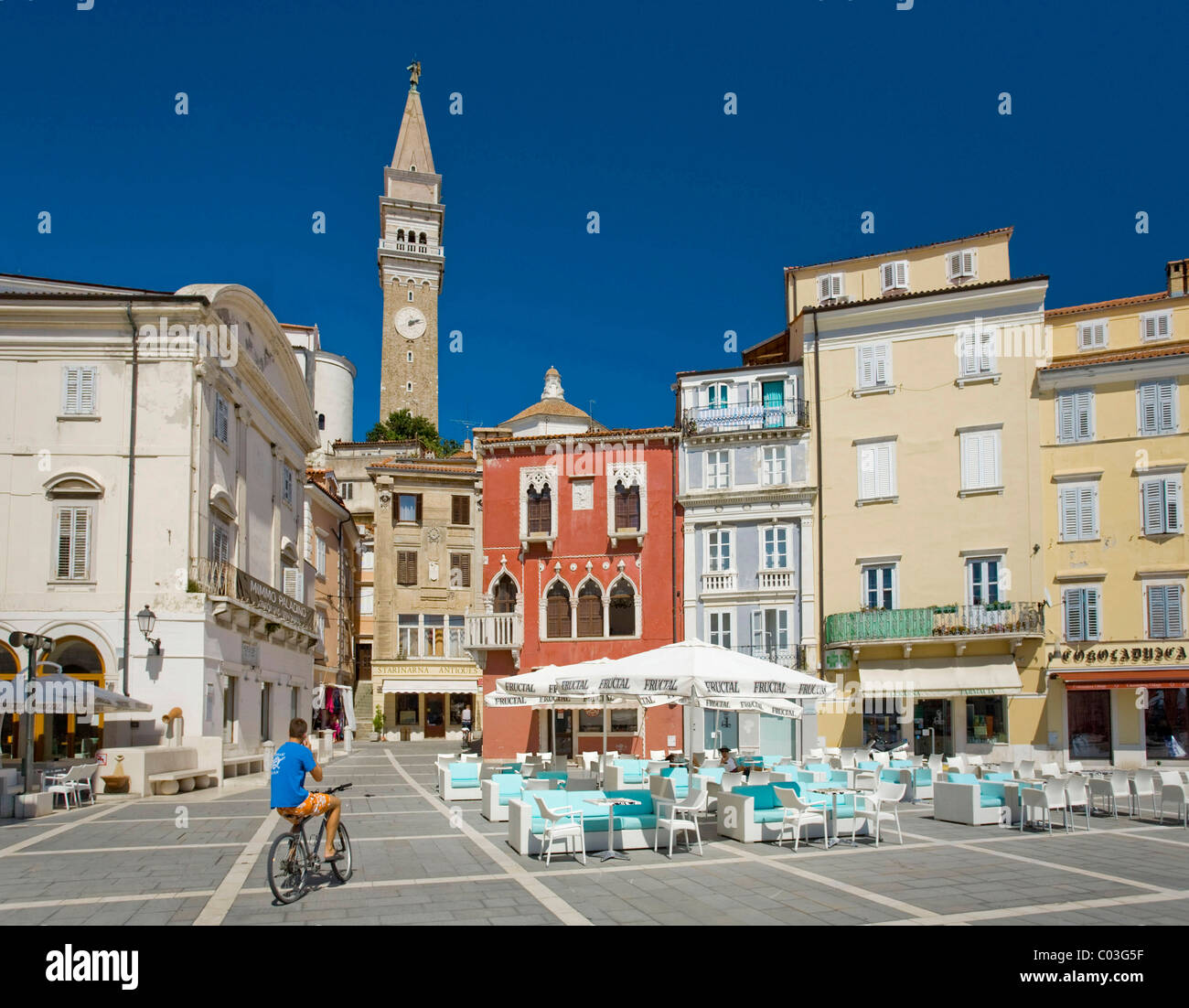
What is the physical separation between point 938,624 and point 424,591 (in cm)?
2686

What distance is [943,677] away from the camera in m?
33.7

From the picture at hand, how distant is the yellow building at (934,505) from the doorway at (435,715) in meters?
24.8

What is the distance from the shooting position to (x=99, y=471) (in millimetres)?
27000

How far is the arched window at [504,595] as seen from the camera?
1527 inches

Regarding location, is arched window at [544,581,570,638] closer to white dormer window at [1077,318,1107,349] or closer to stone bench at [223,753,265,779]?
stone bench at [223,753,265,779]

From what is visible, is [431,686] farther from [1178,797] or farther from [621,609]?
[1178,797]

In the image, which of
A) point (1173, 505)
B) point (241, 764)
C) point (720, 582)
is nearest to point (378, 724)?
point (720, 582)

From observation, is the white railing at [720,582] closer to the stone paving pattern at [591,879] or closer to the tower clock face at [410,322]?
the stone paving pattern at [591,879]

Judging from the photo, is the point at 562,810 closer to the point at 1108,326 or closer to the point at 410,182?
the point at 1108,326

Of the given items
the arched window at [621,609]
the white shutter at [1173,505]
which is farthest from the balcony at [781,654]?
the white shutter at [1173,505]

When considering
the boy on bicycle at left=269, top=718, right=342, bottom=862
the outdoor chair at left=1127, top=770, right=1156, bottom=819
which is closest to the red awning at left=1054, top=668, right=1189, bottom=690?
the outdoor chair at left=1127, top=770, right=1156, bottom=819

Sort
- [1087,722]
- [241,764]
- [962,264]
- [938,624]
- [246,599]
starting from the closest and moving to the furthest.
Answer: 1. [241,764]
2. [246,599]
3. [1087,722]
4. [938,624]
5. [962,264]
